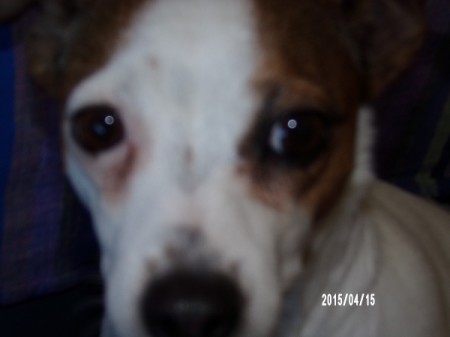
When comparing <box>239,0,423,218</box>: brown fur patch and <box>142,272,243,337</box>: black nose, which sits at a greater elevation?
<box>239,0,423,218</box>: brown fur patch

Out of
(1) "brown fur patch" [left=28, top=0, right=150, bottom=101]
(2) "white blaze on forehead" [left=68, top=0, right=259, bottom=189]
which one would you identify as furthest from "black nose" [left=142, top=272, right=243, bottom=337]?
(1) "brown fur patch" [left=28, top=0, right=150, bottom=101]

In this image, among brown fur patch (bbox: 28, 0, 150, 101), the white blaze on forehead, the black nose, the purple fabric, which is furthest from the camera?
the purple fabric

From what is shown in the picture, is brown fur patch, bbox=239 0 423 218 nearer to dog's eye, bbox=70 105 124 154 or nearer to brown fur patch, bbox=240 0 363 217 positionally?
brown fur patch, bbox=240 0 363 217

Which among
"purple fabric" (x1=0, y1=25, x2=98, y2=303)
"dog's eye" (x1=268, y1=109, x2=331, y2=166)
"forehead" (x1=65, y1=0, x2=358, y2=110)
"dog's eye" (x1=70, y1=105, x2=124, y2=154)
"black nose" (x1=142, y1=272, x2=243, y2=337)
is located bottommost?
"purple fabric" (x1=0, y1=25, x2=98, y2=303)

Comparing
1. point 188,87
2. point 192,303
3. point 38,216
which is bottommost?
point 38,216

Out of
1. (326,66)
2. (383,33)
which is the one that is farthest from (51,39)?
(383,33)

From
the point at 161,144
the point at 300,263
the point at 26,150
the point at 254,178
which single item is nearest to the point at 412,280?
the point at 300,263

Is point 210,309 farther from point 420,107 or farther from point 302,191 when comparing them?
point 420,107

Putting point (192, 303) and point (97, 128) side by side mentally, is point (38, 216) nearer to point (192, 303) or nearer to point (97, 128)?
point (97, 128)
